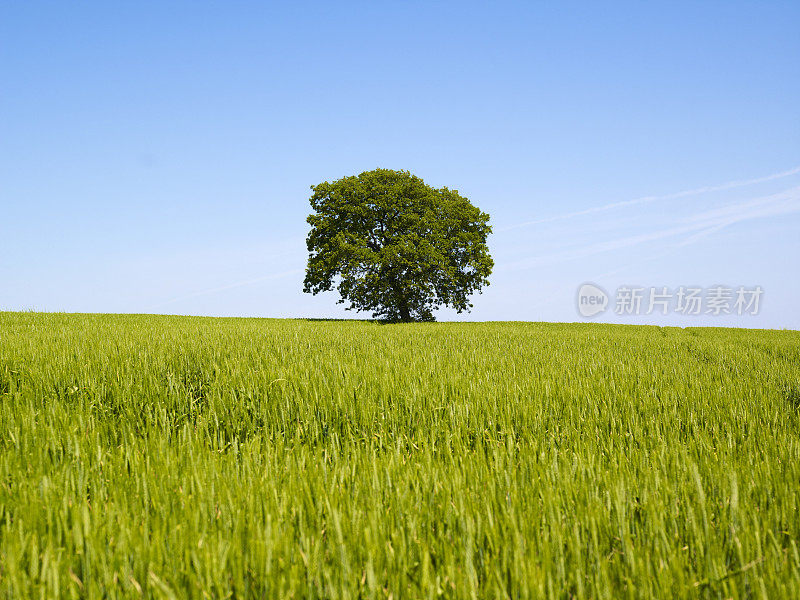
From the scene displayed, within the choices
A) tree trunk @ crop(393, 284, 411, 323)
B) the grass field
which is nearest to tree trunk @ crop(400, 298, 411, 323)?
tree trunk @ crop(393, 284, 411, 323)

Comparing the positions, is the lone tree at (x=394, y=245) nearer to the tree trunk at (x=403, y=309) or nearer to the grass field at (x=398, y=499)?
the tree trunk at (x=403, y=309)

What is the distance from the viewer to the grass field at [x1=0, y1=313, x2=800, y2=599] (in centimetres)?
146

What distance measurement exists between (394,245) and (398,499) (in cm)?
2964

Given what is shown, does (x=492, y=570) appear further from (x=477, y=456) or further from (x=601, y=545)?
(x=477, y=456)

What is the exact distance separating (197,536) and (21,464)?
171 cm

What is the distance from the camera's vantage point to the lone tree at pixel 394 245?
31641 mm

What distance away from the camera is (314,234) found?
34531mm

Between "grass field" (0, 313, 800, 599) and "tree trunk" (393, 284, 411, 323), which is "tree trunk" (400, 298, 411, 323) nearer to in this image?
"tree trunk" (393, 284, 411, 323)

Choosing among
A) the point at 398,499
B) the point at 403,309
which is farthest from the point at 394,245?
the point at 398,499

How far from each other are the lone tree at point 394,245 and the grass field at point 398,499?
88.4 ft

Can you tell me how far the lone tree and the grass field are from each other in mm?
26944

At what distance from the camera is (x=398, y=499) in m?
1.91

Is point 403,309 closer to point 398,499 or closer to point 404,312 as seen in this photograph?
point 404,312

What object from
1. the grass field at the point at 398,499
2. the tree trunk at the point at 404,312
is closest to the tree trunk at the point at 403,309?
the tree trunk at the point at 404,312
